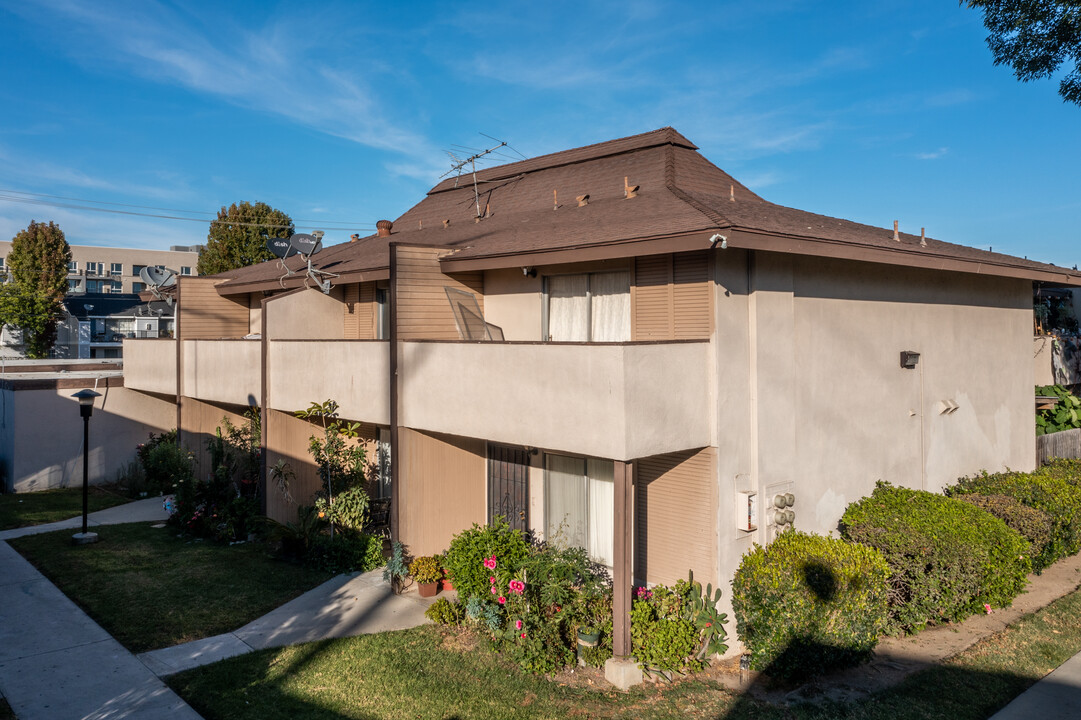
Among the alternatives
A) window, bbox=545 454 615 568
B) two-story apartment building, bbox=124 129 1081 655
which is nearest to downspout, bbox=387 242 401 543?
two-story apartment building, bbox=124 129 1081 655

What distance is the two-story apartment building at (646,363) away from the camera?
8.88 metres

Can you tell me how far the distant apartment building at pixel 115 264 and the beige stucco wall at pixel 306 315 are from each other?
6216 centimetres

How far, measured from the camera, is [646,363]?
324 inches

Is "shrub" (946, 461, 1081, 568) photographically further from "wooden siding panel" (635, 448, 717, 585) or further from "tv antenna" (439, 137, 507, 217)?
"tv antenna" (439, 137, 507, 217)

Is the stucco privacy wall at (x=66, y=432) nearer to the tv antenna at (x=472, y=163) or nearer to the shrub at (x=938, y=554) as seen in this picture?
the tv antenna at (x=472, y=163)

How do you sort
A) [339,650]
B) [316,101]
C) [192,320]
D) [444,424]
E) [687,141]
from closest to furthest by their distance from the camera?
1. [339,650]
2. [444,424]
3. [687,141]
4. [192,320]
5. [316,101]

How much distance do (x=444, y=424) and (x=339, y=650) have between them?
11.3 ft

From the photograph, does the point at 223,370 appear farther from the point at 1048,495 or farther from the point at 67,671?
the point at 1048,495

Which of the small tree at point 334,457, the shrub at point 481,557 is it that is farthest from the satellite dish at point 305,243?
the shrub at point 481,557

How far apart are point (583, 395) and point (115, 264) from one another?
77.8 meters

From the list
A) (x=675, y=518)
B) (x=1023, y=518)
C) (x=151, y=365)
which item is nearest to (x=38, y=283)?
(x=151, y=365)

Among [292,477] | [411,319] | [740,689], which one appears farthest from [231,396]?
[740,689]

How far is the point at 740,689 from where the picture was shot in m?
8.09

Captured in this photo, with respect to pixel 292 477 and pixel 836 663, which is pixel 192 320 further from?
pixel 836 663
